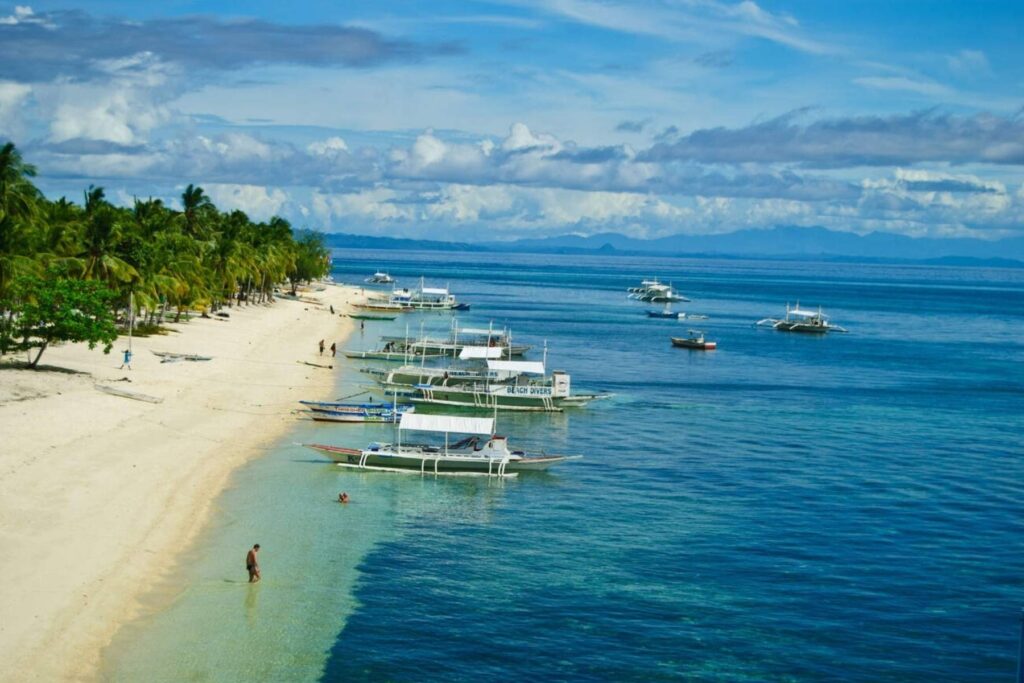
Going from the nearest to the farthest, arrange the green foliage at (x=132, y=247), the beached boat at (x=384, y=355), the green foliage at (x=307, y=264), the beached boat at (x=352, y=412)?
1. the beached boat at (x=352, y=412)
2. the green foliage at (x=132, y=247)
3. the beached boat at (x=384, y=355)
4. the green foliage at (x=307, y=264)

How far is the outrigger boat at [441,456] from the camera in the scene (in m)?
49.9

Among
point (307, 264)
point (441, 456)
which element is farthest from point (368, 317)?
point (441, 456)

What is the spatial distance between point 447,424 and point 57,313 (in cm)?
2307

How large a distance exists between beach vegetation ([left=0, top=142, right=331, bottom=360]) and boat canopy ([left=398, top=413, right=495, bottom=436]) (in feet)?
71.2

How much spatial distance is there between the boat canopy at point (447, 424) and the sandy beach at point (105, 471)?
7888 millimetres

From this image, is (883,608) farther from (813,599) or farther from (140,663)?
(140,663)

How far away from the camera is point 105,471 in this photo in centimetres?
4309

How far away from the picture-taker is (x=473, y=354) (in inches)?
3253

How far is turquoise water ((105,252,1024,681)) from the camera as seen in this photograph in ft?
96.0

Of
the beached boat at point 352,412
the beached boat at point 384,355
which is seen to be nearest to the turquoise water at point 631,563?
the beached boat at point 352,412

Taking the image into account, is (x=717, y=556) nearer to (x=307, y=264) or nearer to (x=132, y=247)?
(x=132, y=247)

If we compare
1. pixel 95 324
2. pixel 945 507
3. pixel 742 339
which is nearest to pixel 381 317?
pixel 742 339

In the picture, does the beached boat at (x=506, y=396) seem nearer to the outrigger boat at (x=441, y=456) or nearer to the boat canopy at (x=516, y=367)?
the boat canopy at (x=516, y=367)

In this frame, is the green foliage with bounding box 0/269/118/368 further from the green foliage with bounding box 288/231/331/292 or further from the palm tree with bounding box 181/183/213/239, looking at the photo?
the green foliage with bounding box 288/231/331/292
